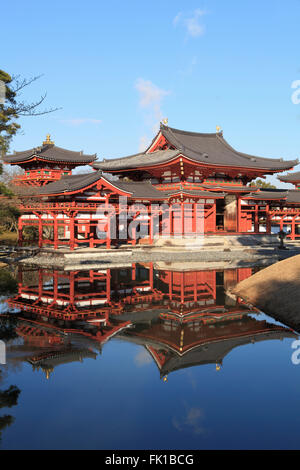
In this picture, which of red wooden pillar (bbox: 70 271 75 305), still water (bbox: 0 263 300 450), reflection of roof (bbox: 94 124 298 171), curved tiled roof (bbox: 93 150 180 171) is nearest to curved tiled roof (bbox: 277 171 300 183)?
reflection of roof (bbox: 94 124 298 171)

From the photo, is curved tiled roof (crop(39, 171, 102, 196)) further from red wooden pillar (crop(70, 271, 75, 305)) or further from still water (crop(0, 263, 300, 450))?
still water (crop(0, 263, 300, 450))

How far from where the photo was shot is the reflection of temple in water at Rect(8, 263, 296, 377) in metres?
9.45

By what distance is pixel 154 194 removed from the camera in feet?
117

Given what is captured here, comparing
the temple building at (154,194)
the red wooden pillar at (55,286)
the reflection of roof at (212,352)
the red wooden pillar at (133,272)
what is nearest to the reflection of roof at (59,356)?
the reflection of roof at (212,352)

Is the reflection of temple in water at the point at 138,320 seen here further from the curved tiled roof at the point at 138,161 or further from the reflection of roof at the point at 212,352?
the curved tiled roof at the point at 138,161

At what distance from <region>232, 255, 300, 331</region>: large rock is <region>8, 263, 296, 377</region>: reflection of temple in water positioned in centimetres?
60

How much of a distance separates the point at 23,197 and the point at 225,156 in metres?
22.8

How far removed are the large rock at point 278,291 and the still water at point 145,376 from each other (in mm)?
658

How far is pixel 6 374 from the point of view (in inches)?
319

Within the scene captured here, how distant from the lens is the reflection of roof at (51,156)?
137 feet

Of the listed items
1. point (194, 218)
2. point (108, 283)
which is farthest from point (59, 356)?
point (194, 218)

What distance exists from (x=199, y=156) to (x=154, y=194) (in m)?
6.67

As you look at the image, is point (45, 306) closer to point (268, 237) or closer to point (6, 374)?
point (6, 374)

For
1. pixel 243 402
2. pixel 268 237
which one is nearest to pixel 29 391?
pixel 243 402
